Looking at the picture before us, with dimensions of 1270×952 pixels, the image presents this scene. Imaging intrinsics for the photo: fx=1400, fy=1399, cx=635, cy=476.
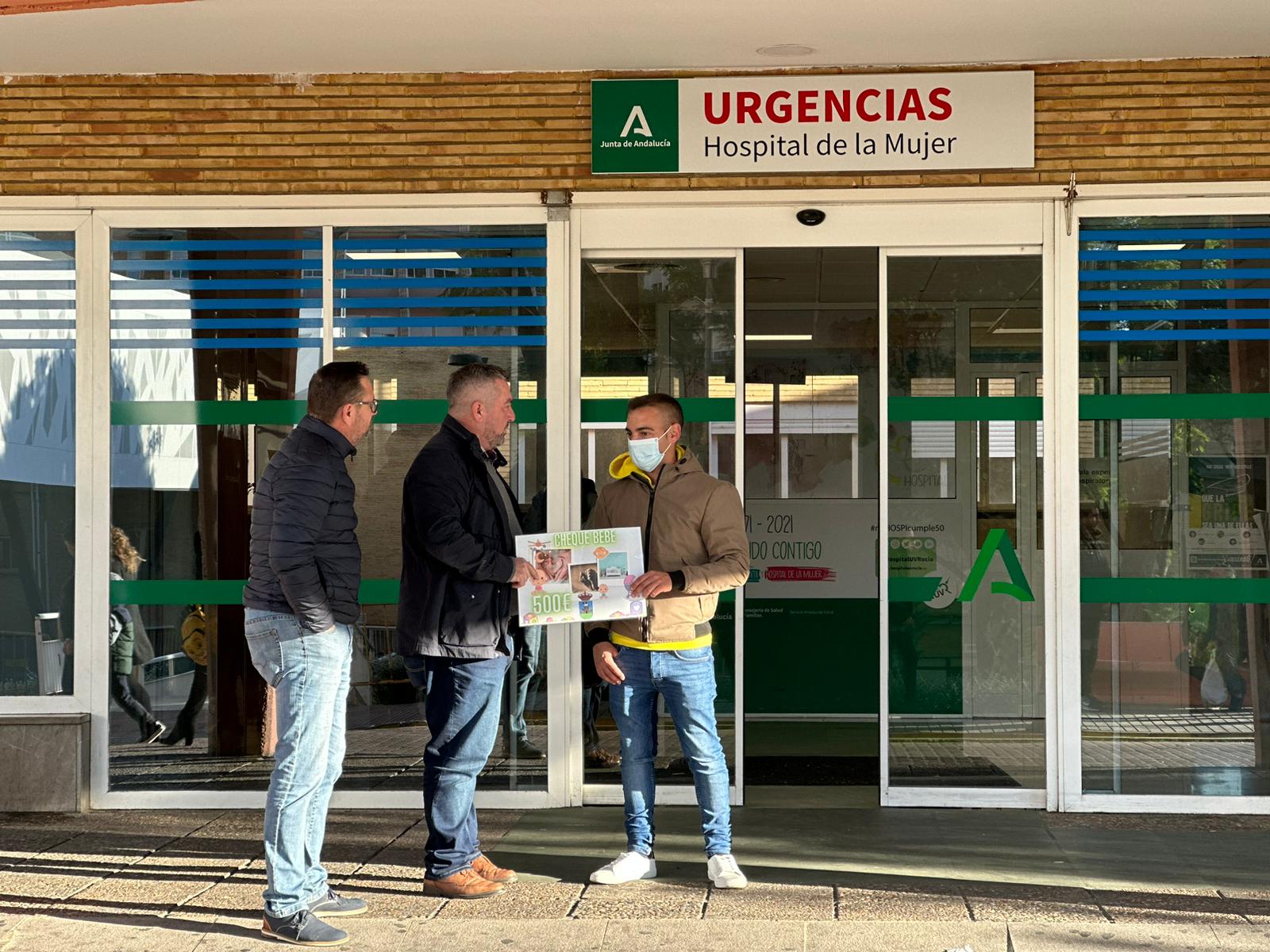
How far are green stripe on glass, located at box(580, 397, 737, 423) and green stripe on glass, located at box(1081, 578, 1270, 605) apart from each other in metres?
1.97

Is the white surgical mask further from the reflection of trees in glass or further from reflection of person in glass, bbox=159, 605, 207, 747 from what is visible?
reflection of person in glass, bbox=159, 605, 207, 747

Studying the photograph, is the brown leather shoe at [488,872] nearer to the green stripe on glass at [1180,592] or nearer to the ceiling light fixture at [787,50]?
the green stripe on glass at [1180,592]

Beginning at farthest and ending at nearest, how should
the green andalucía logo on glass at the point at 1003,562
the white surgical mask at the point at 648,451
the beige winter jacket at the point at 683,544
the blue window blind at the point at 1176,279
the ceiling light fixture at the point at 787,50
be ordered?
the green andalucía logo on glass at the point at 1003,562
the blue window blind at the point at 1176,279
the ceiling light fixture at the point at 787,50
the white surgical mask at the point at 648,451
the beige winter jacket at the point at 683,544

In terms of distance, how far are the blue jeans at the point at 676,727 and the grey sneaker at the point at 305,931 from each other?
1273mm

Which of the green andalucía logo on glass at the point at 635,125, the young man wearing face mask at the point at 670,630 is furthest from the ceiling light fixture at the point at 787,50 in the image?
the young man wearing face mask at the point at 670,630

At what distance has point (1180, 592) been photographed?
22.6ft

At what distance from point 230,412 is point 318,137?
4.80ft

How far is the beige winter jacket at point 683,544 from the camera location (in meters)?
5.41

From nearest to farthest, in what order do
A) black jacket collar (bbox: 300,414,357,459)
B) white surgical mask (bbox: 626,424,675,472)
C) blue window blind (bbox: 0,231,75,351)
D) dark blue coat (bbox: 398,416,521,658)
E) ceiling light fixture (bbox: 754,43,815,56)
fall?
1. black jacket collar (bbox: 300,414,357,459)
2. dark blue coat (bbox: 398,416,521,658)
3. white surgical mask (bbox: 626,424,675,472)
4. ceiling light fixture (bbox: 754,43,815,56)
5. blue window blind (bbox: 0,231,75,351)

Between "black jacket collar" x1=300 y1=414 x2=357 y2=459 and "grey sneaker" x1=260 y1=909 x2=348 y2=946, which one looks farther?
"black jacket collar" x1=300 y1=414 x2=357 y2=459

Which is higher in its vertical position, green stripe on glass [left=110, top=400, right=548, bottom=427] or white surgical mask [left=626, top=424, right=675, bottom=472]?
green stripe on glass [left=110, top=400, right=548, bottom=427]

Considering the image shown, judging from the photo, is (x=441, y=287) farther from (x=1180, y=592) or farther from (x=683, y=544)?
(x=1180, y=592)

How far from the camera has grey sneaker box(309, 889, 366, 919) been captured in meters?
5.16

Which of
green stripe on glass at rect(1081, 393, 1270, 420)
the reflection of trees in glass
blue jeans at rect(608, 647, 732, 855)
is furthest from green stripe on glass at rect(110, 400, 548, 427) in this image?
green stripe on glass at rect(1081, 393, 1270, 420)
